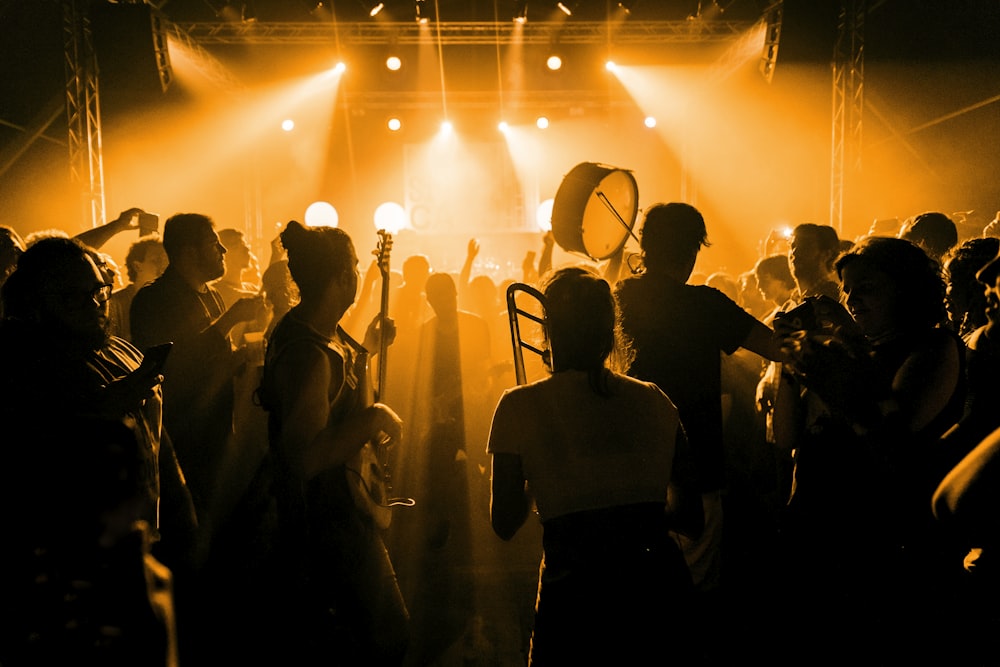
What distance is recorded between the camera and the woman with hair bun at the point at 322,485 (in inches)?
97.1

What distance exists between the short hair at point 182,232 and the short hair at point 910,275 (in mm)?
3077

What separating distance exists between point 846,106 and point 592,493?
956 centimetres

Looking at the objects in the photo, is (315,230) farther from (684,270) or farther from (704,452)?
(704,452)

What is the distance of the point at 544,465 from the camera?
201cm

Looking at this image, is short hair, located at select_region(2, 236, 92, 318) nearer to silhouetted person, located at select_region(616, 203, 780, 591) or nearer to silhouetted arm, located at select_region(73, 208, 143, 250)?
silhouetted person, located at select_region(616, 203, 780, 591)

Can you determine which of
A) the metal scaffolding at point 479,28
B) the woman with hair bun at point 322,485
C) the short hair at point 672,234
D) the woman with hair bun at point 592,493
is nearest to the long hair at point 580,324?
the woman with hair bun at point 592,493

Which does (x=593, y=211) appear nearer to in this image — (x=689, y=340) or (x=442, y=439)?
(x=689, y=340)

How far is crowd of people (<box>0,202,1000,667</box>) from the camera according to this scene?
4.25 feet

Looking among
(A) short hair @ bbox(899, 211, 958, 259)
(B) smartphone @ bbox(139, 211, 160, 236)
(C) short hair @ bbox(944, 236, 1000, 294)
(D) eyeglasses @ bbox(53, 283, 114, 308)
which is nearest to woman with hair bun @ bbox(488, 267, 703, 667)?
(D) eyeglasses @ bbox(53, 283, 114, 308)

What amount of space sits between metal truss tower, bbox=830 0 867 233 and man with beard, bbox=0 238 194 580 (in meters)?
Result: 8.97

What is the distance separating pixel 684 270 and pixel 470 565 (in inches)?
120

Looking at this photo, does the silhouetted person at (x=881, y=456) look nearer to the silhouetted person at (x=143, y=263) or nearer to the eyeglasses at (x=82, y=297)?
the eyeglasses at (x=82, y=297)

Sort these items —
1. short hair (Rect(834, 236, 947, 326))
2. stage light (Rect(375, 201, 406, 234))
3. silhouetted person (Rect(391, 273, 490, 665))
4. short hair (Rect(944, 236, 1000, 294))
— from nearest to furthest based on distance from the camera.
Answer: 1. short hair (Rect(834, 236, 947, 326))
2. short hair (Rect(944, 236, 1000, 294))
3. silhouetted person (Rect(391, 273, 490, 665))
4. stage light (Rect(375, 201, 406, 234))

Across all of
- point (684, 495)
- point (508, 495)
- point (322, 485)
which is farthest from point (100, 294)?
point (684, 495)
